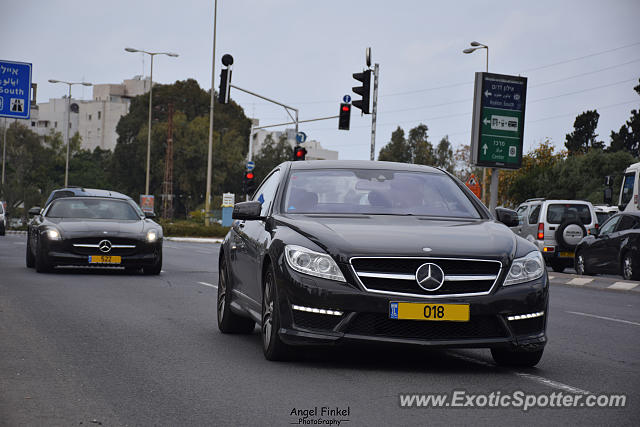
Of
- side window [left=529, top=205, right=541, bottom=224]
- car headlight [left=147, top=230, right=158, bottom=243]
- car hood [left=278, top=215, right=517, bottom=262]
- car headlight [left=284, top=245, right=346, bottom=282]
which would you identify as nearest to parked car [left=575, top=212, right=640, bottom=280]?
side window [left=529, top=205, right=541, bottom=224]

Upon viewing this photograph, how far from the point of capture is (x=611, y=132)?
94938mm

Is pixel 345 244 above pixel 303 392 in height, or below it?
above

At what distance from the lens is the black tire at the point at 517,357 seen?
782 centimetres

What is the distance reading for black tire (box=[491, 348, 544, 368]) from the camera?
782 cm

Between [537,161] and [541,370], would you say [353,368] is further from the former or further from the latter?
[537,161]

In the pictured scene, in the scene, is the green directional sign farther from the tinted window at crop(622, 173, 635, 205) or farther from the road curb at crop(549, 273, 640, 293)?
the road curb at crop(549, 273, 640, 293)

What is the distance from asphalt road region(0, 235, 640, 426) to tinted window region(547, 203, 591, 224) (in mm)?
16926

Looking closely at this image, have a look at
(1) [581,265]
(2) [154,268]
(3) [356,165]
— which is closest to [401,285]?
(3) [356,165]

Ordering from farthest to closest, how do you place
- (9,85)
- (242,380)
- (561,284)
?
1. (9,85)
2. (561,284)
3. (242,380)

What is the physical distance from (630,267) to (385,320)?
1627 centimetres

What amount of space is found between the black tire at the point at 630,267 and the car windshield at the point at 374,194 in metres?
14.2

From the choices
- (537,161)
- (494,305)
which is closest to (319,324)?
(494,305)

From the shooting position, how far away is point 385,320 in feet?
23.9

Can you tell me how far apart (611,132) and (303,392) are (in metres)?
92.5
